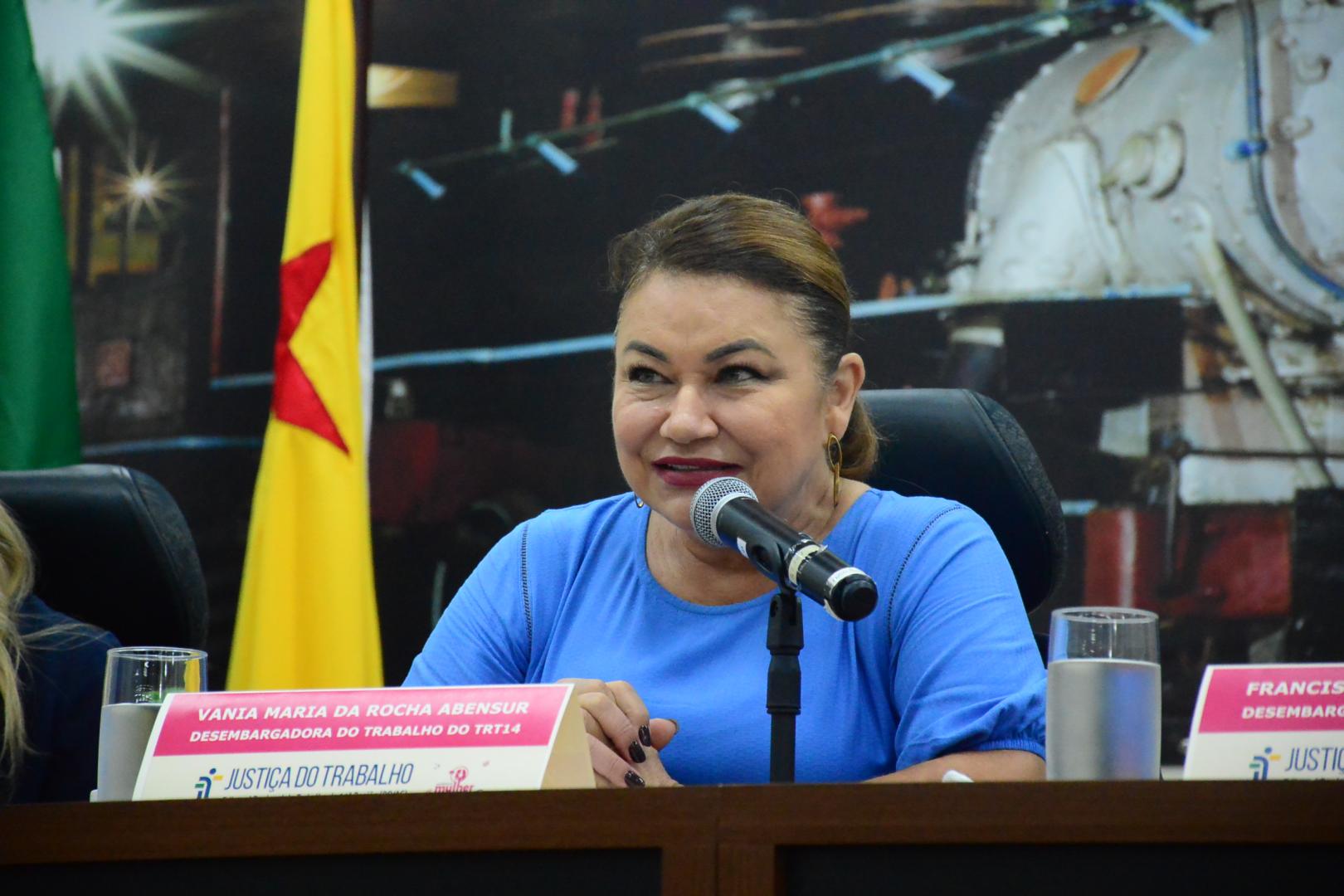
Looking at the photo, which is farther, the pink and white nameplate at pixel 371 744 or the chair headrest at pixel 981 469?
the chair headrest at pixel 981 469

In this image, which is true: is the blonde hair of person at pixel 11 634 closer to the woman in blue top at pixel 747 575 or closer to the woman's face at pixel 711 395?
the woman in blue top at pixel 747 575

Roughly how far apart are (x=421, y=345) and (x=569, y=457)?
396mm

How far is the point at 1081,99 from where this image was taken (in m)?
2.90

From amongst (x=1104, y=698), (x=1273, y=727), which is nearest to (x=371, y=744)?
(x=1104, y=698)

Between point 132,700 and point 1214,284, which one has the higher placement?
point 1214,284

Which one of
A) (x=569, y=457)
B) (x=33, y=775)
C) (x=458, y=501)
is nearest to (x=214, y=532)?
(x=458, y=501)

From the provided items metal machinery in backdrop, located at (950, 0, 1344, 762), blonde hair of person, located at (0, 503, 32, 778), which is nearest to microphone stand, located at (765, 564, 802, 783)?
blonde hair of person, located at (0, 503, 32, 778)

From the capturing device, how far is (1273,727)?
44.3 inches

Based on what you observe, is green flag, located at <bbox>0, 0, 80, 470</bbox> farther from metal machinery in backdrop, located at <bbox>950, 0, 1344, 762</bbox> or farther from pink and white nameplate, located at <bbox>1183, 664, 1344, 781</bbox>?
pink and white nameplate, located at <bbox>1183, 664, 1344, 781</bbox>

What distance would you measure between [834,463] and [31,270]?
2008mm

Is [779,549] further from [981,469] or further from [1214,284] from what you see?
[1214,284]

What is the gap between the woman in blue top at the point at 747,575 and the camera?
1621mm

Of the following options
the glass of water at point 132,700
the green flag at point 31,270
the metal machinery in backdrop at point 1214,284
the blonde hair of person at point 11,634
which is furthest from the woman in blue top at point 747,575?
the green flag at point 31,270

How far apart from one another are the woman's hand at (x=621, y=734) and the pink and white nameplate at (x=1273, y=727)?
481 millimetres
